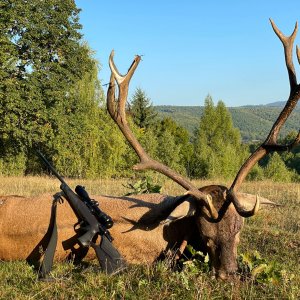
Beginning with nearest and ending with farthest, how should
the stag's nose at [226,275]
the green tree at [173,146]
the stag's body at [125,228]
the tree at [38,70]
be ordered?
the stag's nose at [226,275]
the stag's body at [125,228]
the tree at [38,70]
the green tree at [173,146]

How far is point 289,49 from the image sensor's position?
552 centimetres

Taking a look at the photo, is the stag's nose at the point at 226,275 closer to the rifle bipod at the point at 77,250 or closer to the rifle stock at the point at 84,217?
the rifle bipod at the point at 77,250

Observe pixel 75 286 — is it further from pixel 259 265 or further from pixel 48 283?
pixel 259 265

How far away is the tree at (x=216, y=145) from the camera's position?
50781 mm

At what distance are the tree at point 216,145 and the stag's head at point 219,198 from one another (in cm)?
4305

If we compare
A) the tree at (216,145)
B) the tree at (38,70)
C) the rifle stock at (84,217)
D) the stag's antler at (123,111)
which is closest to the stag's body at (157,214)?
the stag's antler at (123,111)

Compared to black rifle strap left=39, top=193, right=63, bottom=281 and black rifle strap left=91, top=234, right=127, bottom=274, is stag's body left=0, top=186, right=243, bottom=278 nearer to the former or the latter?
black rifle strap left=39, top=193, right=63, bottom=281

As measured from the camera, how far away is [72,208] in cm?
601

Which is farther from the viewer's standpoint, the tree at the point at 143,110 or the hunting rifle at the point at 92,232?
the tree at the point at 143,110

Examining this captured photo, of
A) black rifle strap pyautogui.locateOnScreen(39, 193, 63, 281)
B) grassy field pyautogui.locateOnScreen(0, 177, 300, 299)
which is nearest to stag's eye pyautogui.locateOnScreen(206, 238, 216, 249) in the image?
grassy field pyautogui.locateOnScreen(0, 177, 300, 299)

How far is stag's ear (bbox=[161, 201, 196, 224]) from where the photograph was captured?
541 cm

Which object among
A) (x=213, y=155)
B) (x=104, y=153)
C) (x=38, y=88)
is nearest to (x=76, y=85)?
(x=38, y=88)

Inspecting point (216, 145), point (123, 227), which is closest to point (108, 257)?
point (123, 227)

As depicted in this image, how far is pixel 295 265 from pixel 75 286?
9.87 ft
